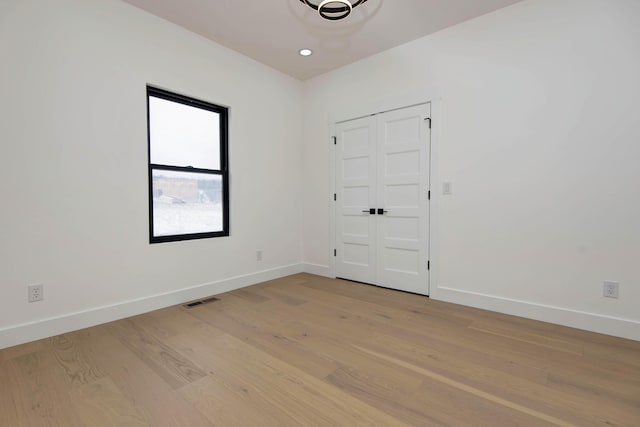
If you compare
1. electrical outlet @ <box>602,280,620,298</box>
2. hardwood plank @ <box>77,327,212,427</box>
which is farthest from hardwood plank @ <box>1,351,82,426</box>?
electrical outlet @ <box>602,280,620,298</box>

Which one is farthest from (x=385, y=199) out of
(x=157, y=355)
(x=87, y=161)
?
(x=87, y=161)

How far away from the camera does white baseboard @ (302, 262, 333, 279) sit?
425 cm

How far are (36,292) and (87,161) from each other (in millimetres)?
1102

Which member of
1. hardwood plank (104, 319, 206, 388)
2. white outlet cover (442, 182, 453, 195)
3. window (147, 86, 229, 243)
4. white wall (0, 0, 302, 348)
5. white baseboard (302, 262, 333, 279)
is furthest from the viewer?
white baseboard (302, 262, 333, 279)

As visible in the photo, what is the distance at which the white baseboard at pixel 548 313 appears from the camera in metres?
2.31

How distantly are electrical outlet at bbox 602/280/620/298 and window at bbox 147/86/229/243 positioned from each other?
3.70 meters

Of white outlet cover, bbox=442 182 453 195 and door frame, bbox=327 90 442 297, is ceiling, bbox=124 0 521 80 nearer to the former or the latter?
door frame, bbox=327 90 442 297

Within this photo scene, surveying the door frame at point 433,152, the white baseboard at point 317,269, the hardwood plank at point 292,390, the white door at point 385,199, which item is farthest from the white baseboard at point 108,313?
the door frame at point 433,152

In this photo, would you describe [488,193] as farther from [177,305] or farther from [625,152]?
[177,305]

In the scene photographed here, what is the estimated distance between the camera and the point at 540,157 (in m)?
2.63

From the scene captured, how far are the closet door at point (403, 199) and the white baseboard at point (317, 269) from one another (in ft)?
2.70

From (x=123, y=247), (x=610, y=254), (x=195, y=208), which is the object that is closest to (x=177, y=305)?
(x=123, y=247)

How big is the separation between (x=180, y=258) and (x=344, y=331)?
1897 millimetres

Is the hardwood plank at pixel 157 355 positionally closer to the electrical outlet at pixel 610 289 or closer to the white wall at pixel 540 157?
the white wall at pixel 540 157
